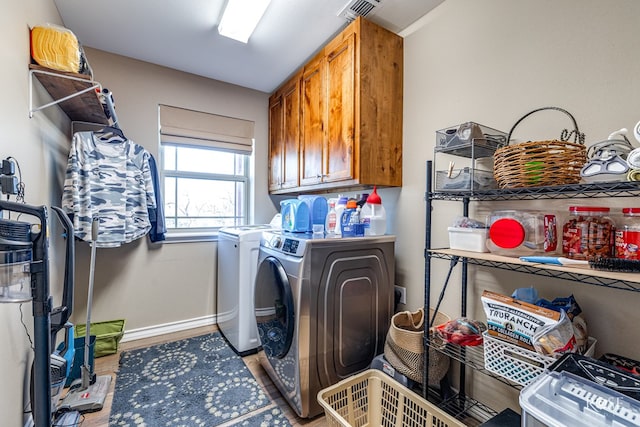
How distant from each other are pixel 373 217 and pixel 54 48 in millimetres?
1972

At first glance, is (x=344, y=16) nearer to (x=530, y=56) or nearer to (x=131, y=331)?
(x=530, y=56)

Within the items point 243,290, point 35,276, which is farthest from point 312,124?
point 35,276

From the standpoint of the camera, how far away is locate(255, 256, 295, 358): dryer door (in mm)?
1533

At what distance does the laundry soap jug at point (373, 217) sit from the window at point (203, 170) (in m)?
1.65

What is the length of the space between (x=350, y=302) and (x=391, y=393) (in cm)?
48

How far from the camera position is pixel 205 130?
2695 mm

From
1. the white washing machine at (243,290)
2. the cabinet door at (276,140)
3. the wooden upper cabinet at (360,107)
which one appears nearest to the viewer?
the wooden upper cabinet at (360,107)

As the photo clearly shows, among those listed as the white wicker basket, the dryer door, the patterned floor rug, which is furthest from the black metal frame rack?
the patterned floor rug

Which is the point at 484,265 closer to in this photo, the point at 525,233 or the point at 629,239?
the point at 525,233

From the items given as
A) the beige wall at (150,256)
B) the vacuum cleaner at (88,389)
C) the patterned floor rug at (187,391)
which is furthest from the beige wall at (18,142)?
the beige wall at (150,256)

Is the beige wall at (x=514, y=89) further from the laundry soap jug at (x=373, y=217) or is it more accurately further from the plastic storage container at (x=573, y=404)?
the plastic storage container at (x=573, y=404)

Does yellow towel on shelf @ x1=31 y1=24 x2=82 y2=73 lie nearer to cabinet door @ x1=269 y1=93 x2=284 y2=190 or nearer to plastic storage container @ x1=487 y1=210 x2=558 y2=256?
cabinet door @ x1=269 y1=93 x2=284 y2=190

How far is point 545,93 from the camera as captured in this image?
126cm

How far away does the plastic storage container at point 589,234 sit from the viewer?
→ 939 millimetres
